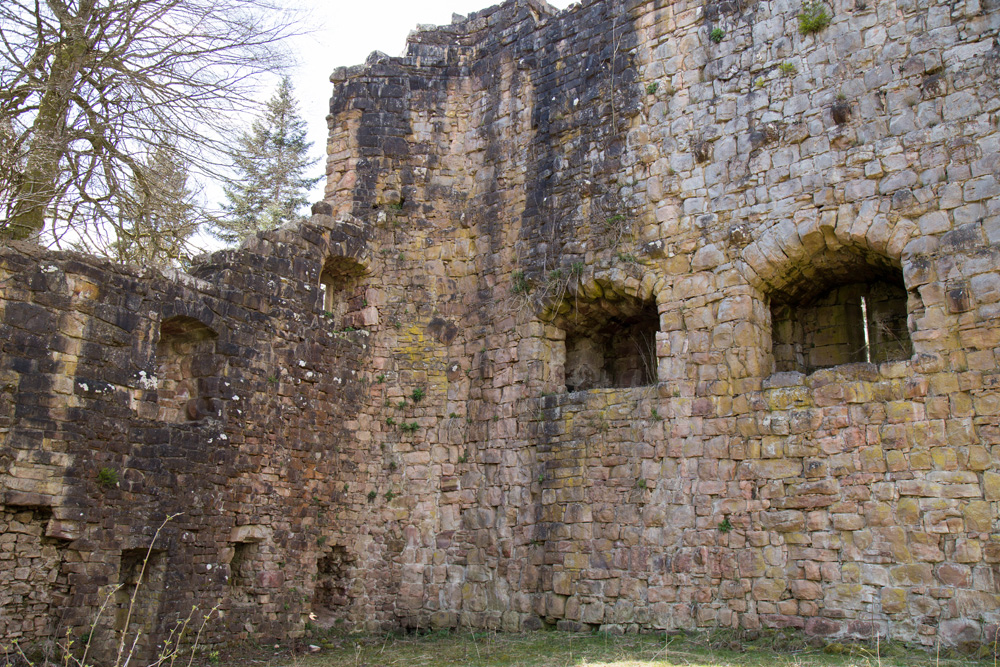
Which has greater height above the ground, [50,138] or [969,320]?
[50,138]

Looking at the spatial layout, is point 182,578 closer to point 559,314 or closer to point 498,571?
point 498,571

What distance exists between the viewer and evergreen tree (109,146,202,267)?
8.42m

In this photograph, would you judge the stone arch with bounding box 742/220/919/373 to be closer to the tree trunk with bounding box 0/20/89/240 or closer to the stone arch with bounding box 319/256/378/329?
the stone arch with bounding box 319/256/378/329

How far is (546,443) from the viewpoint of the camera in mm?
9672

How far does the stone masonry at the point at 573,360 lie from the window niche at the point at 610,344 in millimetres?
44

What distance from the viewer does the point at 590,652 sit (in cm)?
771

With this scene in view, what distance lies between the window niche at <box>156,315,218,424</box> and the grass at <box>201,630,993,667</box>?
96.5 inches

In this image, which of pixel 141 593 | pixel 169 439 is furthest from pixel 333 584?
pixel 169 439

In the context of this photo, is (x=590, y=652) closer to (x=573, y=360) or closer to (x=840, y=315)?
(x=573, y=360)

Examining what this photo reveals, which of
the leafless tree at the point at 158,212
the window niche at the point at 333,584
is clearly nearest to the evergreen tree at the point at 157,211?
the leafless tree at the point at 158,212

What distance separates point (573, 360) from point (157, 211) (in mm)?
5049

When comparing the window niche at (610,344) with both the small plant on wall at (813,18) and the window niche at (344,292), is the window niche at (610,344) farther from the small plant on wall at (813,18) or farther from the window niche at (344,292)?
the small plant on wall at (813,18)

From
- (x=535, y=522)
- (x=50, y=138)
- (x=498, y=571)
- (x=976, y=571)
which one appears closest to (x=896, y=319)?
(x=976, y=571)

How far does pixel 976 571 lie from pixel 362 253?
24.3 ft
